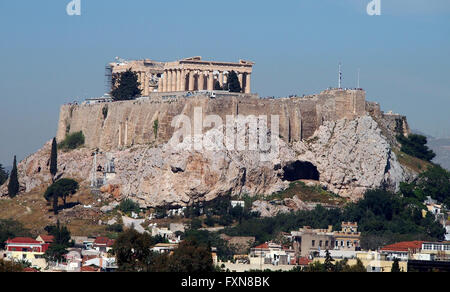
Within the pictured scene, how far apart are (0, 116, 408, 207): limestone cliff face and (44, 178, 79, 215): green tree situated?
2.51 m

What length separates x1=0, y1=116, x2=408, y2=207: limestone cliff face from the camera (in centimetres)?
11081

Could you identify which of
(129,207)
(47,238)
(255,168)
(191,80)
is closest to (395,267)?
(255,168)

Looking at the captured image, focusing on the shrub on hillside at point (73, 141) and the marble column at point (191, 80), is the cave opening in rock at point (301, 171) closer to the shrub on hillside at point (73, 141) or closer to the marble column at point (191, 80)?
the marble column at point (191, 80)

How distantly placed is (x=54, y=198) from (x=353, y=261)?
28.7 m

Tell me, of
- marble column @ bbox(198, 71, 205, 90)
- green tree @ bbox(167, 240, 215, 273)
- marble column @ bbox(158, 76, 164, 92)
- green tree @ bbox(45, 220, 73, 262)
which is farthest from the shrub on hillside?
green tree @ bbox(167, 240, 215, 273)

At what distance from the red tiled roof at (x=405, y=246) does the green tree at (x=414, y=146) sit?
72.4ft

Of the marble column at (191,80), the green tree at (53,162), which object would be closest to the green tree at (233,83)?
the marble column at (191,80)

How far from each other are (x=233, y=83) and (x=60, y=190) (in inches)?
606

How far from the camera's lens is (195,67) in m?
122

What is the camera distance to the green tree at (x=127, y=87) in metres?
125

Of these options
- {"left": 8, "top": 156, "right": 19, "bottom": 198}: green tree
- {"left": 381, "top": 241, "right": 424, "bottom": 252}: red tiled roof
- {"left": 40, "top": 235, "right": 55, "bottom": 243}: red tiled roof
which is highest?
{"left": 8, "top": 156, "right": 19, "bottom": 198}: green tree

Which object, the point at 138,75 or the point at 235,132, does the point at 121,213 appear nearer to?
the point at 235,132

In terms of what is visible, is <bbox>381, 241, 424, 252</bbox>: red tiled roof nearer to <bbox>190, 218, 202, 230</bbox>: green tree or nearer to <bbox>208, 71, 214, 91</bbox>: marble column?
<bbox>190, 218, 202, 230</bbox>: green tree
